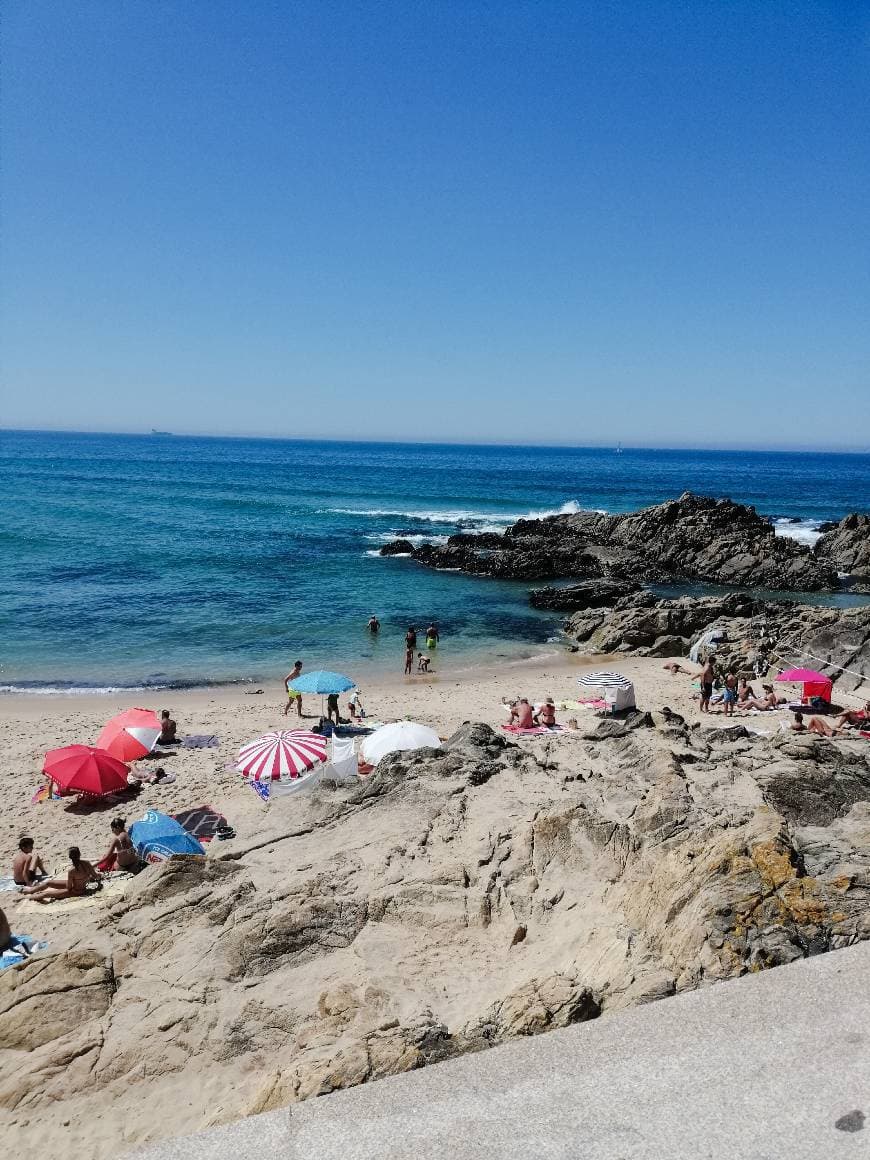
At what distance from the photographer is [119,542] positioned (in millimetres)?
45500

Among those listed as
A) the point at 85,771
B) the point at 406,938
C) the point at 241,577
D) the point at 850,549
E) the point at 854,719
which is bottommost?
the point at 85,771

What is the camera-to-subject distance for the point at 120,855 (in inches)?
430

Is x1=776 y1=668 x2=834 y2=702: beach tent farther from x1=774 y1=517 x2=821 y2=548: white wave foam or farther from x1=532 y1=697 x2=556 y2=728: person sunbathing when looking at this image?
x1=774 y1=517 x2=821 y2=548: white wave foam

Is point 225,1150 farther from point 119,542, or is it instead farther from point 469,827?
point 119,542

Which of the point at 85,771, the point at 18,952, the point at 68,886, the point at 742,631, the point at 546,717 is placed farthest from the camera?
the point at 742,631

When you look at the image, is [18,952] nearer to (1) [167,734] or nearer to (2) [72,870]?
(2) [72,870]

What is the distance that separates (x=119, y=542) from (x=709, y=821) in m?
44.4

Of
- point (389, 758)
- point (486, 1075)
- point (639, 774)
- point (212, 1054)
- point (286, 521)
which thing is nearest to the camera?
point (486, 1075)

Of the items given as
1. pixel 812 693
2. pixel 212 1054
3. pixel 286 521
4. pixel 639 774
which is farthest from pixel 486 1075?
pixel 286 521

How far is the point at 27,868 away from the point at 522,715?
10.2 meters

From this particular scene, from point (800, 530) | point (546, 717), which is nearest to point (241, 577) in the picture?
point (546, 717)

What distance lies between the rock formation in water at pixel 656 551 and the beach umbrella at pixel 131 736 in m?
25.4

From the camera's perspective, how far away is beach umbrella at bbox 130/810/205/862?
11039mm

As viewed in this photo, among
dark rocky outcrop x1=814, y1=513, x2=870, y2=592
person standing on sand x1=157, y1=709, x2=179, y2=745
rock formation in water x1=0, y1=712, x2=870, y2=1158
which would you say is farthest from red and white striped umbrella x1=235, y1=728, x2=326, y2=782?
dark rocky outcrop x1=814, y1=513, x2=870, y2=592
